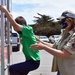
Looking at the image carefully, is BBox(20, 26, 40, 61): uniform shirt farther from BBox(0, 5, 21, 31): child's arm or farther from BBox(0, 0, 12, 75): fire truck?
BBox(0, 0, 12, 75): fire truck

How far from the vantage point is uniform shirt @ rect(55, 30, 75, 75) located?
11.5ft

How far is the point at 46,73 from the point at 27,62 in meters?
6.29

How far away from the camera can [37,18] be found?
8275 centimetres

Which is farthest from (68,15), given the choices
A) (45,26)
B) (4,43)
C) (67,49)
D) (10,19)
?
(45,26)

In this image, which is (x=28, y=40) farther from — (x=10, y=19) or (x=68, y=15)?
(x=68, y=15)

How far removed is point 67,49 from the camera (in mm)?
3514

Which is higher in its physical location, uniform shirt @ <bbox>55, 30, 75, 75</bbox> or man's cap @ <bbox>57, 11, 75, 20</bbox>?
man's cap @ <bbox>57, 11, 75, 20</bbox>

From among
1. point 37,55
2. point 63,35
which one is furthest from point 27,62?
point 63,35

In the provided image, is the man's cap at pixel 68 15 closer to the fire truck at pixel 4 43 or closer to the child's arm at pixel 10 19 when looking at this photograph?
the child's arm at pixel 10 19

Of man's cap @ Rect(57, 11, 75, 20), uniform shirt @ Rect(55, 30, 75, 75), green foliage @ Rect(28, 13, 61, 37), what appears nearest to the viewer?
uniform shirt @ Rect(55, 30, 75, 75)

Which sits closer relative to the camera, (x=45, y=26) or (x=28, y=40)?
(x=28, y=40)

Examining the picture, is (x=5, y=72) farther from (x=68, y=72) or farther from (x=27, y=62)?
(x=68, y=72)

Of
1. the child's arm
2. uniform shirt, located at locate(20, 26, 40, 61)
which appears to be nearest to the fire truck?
the child's arm

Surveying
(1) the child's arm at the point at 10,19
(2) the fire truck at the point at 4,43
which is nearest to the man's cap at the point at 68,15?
(1) the child's arm at the point at 10,19
